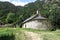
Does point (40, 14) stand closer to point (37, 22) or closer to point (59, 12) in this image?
point (37, 22)

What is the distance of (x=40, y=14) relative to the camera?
48.4 m

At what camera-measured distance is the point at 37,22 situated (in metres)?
44.3

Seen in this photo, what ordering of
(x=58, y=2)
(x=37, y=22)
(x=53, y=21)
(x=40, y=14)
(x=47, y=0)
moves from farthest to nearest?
(x=40, y=14)
(x=37, y=22)
(x=53, y=21)
(x=47, y=0)
(x=58, y=2)

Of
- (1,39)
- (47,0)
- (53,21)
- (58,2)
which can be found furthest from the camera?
(53,21)

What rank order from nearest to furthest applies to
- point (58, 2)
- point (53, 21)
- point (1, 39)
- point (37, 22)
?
1. point (1, 39)
2. point (58, 2)
3. point (53, 21)
4. point (37, 22)

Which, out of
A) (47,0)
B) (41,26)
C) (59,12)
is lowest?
(41,26)

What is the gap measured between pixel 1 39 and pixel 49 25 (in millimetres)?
26444

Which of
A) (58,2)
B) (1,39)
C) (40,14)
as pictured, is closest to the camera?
(1,39)

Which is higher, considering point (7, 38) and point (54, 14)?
point (54, 14)

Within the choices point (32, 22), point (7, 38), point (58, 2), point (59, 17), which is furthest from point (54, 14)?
point (7, 38)

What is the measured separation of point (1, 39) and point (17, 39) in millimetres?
1428

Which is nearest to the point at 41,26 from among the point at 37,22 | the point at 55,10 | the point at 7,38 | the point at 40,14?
the point at 37,22

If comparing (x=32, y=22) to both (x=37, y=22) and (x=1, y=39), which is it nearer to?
(x=37, y=22)

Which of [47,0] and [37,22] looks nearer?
[47,0]
